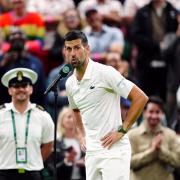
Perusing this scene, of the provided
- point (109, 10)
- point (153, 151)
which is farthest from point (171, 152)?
point (109, 10)

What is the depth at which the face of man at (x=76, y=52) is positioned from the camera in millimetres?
8648

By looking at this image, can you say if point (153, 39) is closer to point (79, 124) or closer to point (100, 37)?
point (100, 37)

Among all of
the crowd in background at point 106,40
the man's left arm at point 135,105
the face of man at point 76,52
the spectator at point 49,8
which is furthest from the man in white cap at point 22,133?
the spectator at point 49,8

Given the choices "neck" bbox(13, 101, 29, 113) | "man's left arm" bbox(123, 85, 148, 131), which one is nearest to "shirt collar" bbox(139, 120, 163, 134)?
"neck" bbox(13, 101, 29, 113)

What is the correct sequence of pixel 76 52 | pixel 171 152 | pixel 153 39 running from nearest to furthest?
pixel 76 52, pixel 171 152, pixel 153 39

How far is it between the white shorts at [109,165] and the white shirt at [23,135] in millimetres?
1507

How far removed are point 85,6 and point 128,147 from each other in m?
6.90

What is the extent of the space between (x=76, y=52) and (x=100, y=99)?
0.52 meters

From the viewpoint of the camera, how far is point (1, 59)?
45.0 ft

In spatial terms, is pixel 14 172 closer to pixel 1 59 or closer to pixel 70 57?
pixel 70 57

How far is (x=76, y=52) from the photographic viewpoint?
8.67 m

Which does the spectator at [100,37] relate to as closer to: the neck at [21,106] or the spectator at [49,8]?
the spectator at [49,8]

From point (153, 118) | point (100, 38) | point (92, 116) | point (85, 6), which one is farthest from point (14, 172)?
point (85, 6)

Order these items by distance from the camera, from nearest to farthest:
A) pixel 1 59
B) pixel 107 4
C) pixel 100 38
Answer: pixel 1 59 < pixel 100 38 < pixel 107 4
